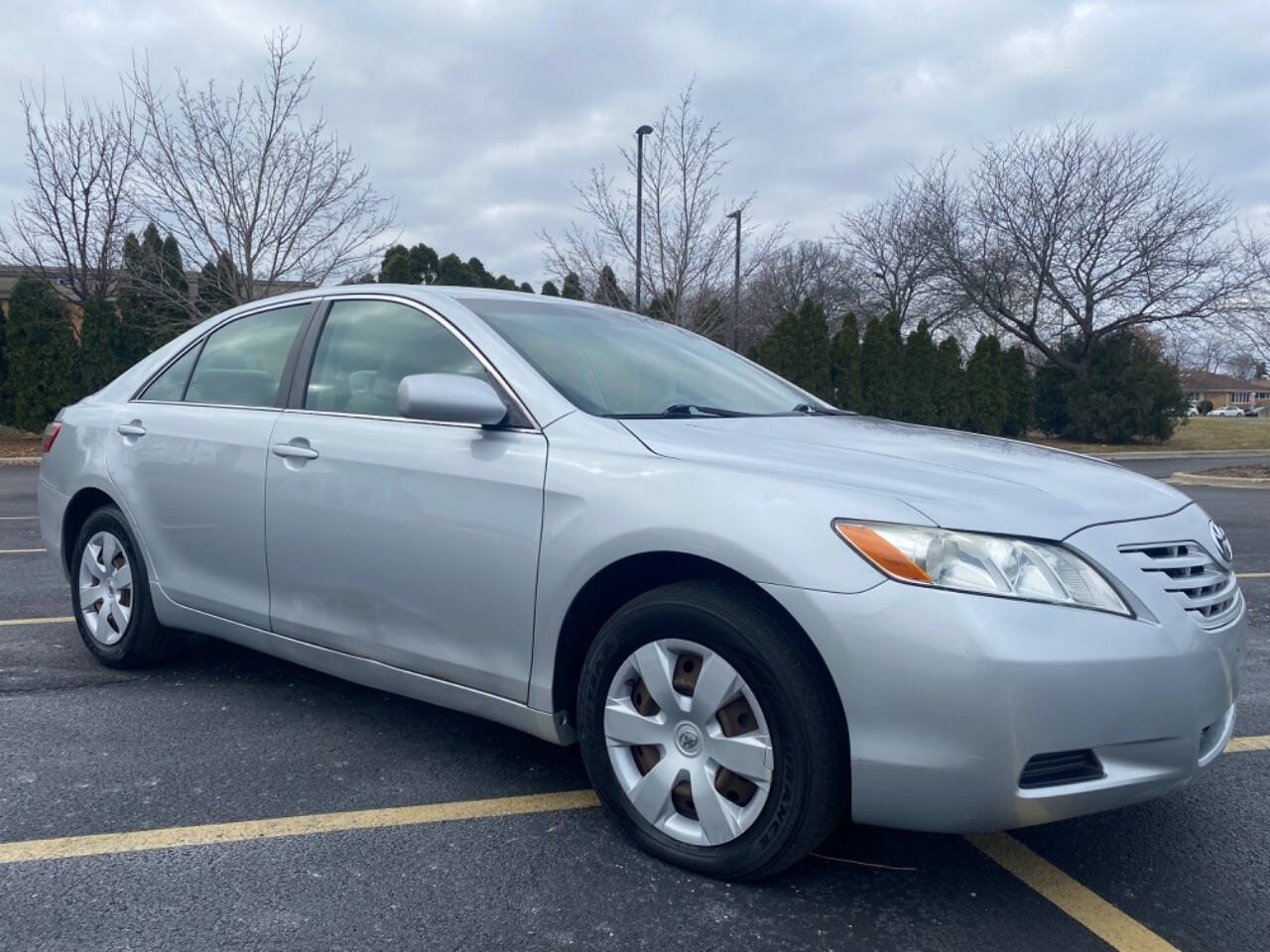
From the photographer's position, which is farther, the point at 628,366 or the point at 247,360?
the point at 247,360

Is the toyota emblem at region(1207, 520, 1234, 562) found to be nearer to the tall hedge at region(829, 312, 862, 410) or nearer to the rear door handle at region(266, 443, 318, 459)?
the rear door handle at region(266, 443, 318, 459)

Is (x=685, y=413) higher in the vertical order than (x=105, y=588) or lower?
higher

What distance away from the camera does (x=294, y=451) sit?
362 cm

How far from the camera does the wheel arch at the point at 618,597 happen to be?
8.40ft

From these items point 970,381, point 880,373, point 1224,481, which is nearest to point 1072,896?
point 1224,481

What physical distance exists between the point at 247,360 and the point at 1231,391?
139 meters

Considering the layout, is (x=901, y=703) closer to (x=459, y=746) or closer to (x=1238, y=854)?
(x=1238, y=854)

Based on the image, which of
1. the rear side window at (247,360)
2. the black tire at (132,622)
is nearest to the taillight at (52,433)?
the black tire at (132,622)

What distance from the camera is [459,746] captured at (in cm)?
362

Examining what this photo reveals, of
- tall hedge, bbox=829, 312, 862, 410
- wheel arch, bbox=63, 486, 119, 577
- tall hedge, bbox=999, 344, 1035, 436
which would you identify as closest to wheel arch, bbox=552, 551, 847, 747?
wheel arch, bbox=63, 486, 119, 577

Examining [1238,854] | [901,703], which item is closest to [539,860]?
[901,703]

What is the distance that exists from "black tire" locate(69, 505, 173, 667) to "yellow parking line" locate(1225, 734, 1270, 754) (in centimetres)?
409

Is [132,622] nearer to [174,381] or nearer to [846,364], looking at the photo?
[174,381]

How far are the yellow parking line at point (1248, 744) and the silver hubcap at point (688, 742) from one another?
2093 mm
